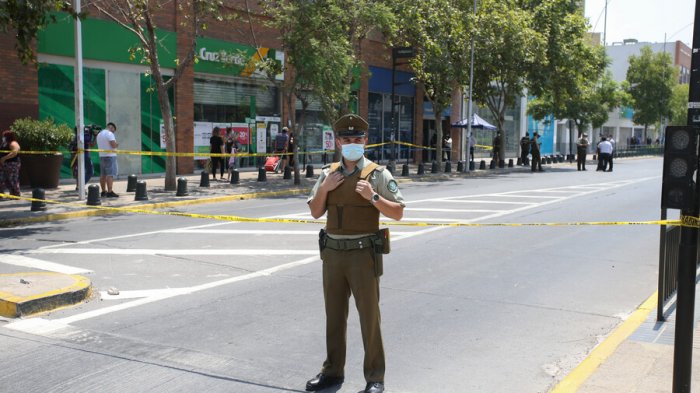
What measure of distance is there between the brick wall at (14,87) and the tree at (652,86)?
55403mm

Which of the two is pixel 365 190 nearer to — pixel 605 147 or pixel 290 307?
pixel 290 307

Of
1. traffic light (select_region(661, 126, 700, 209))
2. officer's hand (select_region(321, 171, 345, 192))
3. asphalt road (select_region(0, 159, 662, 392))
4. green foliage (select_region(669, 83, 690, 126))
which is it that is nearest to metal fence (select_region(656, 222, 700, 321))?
asphalt road (select_region(0, 159, 662, 392))

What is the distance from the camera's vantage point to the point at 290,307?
708 cm

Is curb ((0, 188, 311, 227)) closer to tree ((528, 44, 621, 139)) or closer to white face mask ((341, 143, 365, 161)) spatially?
white face mask ((341, 143, 365, 161))

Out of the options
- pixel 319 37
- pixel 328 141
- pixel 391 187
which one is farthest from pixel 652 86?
pixel 391 187

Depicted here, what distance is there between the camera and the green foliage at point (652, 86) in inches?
2475

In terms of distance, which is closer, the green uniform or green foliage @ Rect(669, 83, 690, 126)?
the green uniform

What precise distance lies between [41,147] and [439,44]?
1730 cm

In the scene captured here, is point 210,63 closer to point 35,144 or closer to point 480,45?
point 35,144

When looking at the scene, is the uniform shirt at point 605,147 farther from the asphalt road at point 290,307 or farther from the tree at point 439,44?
the asphalt road at point 290,307

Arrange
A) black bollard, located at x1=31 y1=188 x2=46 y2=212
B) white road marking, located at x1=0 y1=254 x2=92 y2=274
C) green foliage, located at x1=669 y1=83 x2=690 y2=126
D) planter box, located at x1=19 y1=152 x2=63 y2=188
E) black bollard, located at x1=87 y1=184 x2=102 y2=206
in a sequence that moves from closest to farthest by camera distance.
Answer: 1. white road marking, located at x1=0 y1=254 x2=92 y2=274
2. black bollard, located at x1=31 y1=188 x2=46 y2=212
3. black bollard, located at x1=87 y1=184 x2=102 y2=206
4. planter box, located at x1=19 y1=152 x2=63 y2=188
5. green foliage, located at x1=669 y1=83 x2=690 y2=126

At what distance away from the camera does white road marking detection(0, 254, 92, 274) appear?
28.2ft

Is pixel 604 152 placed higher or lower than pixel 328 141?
lower

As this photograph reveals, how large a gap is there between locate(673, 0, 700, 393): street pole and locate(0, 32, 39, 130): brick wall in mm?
18325
